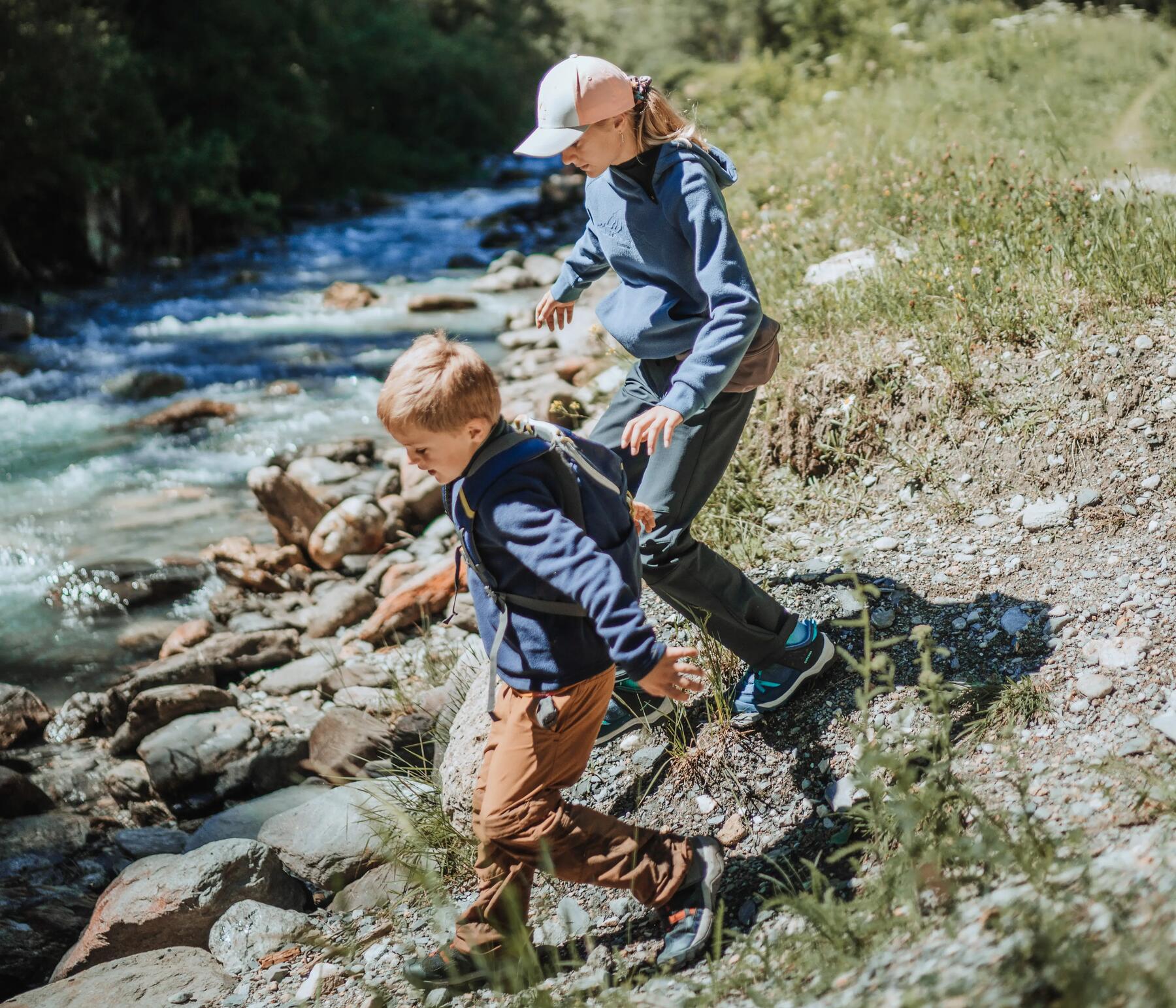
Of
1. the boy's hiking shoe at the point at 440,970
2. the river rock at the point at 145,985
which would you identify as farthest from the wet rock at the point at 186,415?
the boy's hiking shoe at the point at 440,970

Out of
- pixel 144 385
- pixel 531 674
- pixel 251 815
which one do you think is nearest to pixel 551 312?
pixel 531 674

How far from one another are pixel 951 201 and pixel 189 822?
16.4 feet

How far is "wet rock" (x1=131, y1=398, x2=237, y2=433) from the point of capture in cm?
929

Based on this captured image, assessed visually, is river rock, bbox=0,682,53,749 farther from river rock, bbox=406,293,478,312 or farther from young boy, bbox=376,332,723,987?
river rock, bbox=406,293,478,312

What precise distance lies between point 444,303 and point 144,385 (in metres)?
3.96

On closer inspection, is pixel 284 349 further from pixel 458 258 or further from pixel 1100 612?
pixel 1100 612

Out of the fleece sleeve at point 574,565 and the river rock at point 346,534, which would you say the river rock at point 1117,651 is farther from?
the river rock at point 346,534

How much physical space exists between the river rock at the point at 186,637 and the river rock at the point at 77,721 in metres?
0.51

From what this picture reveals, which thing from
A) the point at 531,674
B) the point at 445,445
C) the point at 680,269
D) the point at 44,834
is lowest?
the point at 44,834

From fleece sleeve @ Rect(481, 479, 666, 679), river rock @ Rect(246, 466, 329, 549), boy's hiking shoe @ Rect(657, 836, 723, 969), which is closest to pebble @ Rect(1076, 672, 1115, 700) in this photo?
boy's hiking shoe @ Rect(657, 836, 723, 969)

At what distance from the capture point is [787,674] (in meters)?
3.00

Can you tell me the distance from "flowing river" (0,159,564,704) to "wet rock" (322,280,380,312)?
172 mm

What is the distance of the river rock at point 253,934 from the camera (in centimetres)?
293

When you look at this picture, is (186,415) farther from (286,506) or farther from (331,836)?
(331,836)
